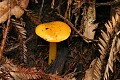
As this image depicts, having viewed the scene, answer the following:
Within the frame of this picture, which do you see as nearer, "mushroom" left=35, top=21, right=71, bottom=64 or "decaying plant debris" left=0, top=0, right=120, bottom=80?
"decaying plant debris" left=0, top=0, right=120, bottom=80

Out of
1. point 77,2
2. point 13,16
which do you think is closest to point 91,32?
point 77,2

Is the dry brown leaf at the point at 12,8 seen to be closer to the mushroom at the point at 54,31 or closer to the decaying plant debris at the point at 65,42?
the decaying plant debris at the point at 65,42

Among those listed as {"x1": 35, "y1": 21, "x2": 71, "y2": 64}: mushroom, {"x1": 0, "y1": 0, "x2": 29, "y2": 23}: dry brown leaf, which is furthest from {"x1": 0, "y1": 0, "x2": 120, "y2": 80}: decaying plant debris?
{"x1": 35, "y1": 21, "x2": 71, "y2": 64}: mushroom

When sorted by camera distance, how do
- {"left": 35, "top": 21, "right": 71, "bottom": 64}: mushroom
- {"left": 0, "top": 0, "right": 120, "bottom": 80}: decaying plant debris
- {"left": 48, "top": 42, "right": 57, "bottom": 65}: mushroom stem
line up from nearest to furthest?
{"left": 0, "top": 0, "right": 120, "bottom": 80}: decaying plant debris < {"left": 35, "top": 21, "right": 71, "bottom": 64}: mushroom < {"left": 48, "top": 42, "right": 57, "bottom": 65}: mushroom stem

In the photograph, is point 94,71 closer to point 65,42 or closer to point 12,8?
point 65,42

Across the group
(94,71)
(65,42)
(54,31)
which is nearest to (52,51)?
(65,42)

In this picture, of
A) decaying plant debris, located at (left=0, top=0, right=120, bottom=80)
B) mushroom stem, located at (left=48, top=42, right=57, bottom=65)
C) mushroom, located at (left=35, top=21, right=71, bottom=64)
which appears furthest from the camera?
mushroom stem, located at (left=48, top=42, right=57, bottom=65)

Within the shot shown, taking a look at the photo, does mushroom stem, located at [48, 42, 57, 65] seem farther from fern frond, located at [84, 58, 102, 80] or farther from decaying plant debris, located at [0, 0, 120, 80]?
fern frond, located at [84, 58, 102, 80]

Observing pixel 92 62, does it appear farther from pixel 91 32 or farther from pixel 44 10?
pixel 44 10
